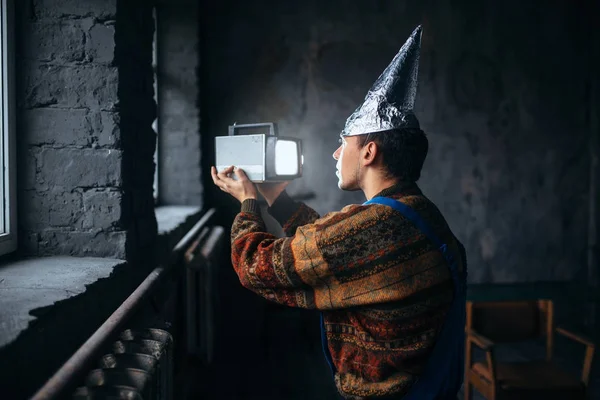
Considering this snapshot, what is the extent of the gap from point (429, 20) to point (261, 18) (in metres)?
1.36

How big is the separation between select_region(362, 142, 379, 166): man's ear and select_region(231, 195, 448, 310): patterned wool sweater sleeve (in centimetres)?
17

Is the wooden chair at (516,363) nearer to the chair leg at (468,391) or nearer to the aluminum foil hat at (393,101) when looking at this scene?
the chair leg at (468,391)

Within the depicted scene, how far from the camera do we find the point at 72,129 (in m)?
1.33

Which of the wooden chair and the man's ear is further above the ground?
the man's ear

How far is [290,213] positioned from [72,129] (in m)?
0.71

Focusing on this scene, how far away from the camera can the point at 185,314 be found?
7.59ft

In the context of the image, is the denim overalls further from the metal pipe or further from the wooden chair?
the wooden chair

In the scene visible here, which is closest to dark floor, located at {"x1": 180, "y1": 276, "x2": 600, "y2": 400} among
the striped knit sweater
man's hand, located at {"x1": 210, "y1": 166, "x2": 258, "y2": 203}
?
man's hand, located at {"x1": 210, "y1": 166, "x2": 258, "y2": 203}

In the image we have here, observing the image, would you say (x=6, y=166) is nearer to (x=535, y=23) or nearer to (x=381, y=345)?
(x=381, y=345)

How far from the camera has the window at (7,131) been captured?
1255 millimetres

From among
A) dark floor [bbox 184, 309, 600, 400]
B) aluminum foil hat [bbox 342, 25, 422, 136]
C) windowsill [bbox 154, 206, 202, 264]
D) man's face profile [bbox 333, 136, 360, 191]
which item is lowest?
dark floor [bbox 184, 309, 600, 400]

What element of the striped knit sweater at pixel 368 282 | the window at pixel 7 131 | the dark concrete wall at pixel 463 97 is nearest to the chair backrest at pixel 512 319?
the dark concrete wall at pixel 463 97

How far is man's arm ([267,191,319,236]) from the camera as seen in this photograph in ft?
5.24

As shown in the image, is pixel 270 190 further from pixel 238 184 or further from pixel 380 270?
pixel 380 270
